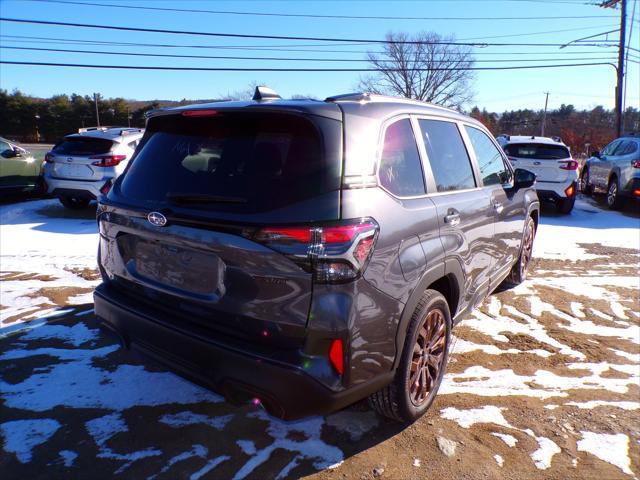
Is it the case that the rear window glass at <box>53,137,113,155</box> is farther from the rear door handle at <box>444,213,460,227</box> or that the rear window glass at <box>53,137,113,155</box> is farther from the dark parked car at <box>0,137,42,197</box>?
the rear door handle at <box>444,213,460,227</box>

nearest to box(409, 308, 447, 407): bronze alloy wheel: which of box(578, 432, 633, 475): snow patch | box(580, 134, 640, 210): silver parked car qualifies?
box(578, 432, 633, 475): snow patch

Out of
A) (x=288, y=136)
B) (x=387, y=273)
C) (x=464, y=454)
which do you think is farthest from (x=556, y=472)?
(x=288, y=136)

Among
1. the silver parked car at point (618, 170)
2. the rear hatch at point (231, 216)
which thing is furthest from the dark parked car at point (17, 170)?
the silver parked car at point (618, 170)

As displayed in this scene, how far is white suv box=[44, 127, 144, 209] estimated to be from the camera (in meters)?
8.17

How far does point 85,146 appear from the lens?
840 centimetres

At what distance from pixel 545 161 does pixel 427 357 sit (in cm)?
864

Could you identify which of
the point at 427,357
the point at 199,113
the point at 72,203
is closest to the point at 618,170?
the point at 427,357

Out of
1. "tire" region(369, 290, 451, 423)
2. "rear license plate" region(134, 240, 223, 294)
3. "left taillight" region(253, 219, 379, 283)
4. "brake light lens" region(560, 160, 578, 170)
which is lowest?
"tire" region(369, 290, 451, 423)

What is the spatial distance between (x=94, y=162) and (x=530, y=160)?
873 cm

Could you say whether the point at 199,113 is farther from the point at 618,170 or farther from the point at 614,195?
the point at 614,195

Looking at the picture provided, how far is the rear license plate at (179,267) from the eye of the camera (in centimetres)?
219

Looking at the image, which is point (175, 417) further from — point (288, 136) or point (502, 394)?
point (502, 394)

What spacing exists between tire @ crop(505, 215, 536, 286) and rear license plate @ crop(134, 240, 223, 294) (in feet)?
12.6

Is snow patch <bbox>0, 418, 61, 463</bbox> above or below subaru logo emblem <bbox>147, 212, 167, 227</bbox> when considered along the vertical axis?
below
